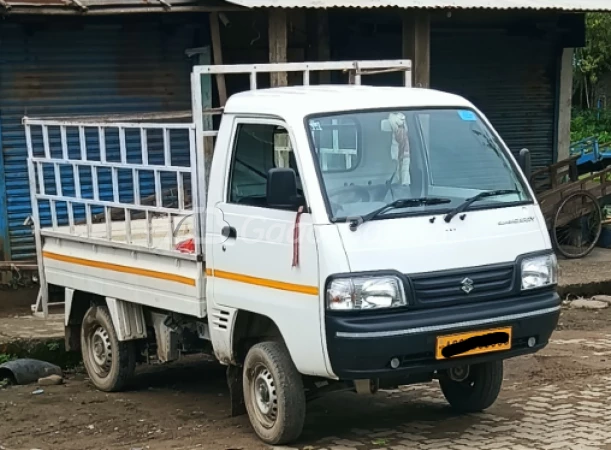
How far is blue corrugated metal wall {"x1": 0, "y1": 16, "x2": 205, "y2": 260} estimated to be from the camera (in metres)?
10.9

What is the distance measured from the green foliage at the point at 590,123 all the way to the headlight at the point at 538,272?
22.6m

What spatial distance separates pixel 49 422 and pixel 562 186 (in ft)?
26.4

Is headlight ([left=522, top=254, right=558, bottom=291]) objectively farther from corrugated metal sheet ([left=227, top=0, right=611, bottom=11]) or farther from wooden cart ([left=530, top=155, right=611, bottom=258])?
wooden cart ([left=530, top=155, right=611, bottom=258])

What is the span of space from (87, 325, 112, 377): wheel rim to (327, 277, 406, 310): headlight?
296 cm

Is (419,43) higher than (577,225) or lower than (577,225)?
higher

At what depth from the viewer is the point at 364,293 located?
5582 millimetres

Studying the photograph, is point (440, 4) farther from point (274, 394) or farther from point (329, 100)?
point (274, 394)

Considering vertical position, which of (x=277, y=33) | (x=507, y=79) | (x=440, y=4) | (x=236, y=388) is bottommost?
(x=236, y=388)

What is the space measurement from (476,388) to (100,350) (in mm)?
3015

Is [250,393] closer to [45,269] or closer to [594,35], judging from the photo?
[45,269]

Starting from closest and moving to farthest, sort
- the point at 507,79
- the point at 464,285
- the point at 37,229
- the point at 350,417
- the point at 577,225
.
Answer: the point at 464,285, the point at 350,417, the point at 37,229, the point at 577,225, the point at 507,79

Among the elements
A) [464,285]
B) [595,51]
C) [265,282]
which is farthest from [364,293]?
[595,51]

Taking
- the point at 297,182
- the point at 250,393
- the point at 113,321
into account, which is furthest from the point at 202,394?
the point at 297,182

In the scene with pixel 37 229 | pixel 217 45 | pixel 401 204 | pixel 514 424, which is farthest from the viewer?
pixel 217 45
